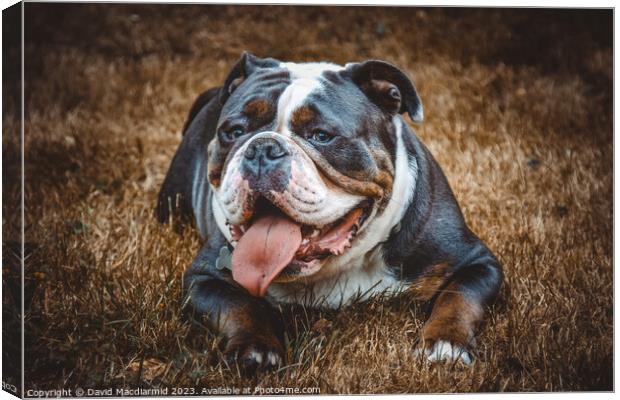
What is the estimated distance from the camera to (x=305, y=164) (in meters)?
3.48

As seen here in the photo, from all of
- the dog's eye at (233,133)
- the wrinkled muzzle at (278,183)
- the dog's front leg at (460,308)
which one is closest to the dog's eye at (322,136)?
the wrinkled muzzle at (278,183)

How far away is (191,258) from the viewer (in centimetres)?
407

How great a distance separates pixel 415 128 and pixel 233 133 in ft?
A: 2.65

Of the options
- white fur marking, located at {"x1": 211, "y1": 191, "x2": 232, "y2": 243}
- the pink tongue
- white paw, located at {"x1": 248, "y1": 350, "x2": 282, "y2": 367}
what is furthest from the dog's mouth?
white paw, located at {"x1": 248, "y1": 350, "x2": 282, "y2": 367}

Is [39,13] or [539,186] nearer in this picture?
[39,13]

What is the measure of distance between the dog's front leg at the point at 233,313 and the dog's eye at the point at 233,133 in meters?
0.42

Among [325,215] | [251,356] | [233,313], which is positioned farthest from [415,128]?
[251,356]

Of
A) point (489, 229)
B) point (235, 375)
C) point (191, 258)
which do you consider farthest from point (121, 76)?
point (489, 229)

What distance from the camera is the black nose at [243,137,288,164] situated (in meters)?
3.45

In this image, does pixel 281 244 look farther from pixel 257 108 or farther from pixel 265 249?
pixel 257 108

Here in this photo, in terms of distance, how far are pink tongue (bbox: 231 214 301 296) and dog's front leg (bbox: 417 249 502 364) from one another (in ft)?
2.00

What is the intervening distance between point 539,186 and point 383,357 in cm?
105

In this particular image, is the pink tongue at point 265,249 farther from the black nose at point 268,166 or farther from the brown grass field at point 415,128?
the brown grass field at point 415,128

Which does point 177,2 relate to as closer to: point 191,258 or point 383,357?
point 191,258
